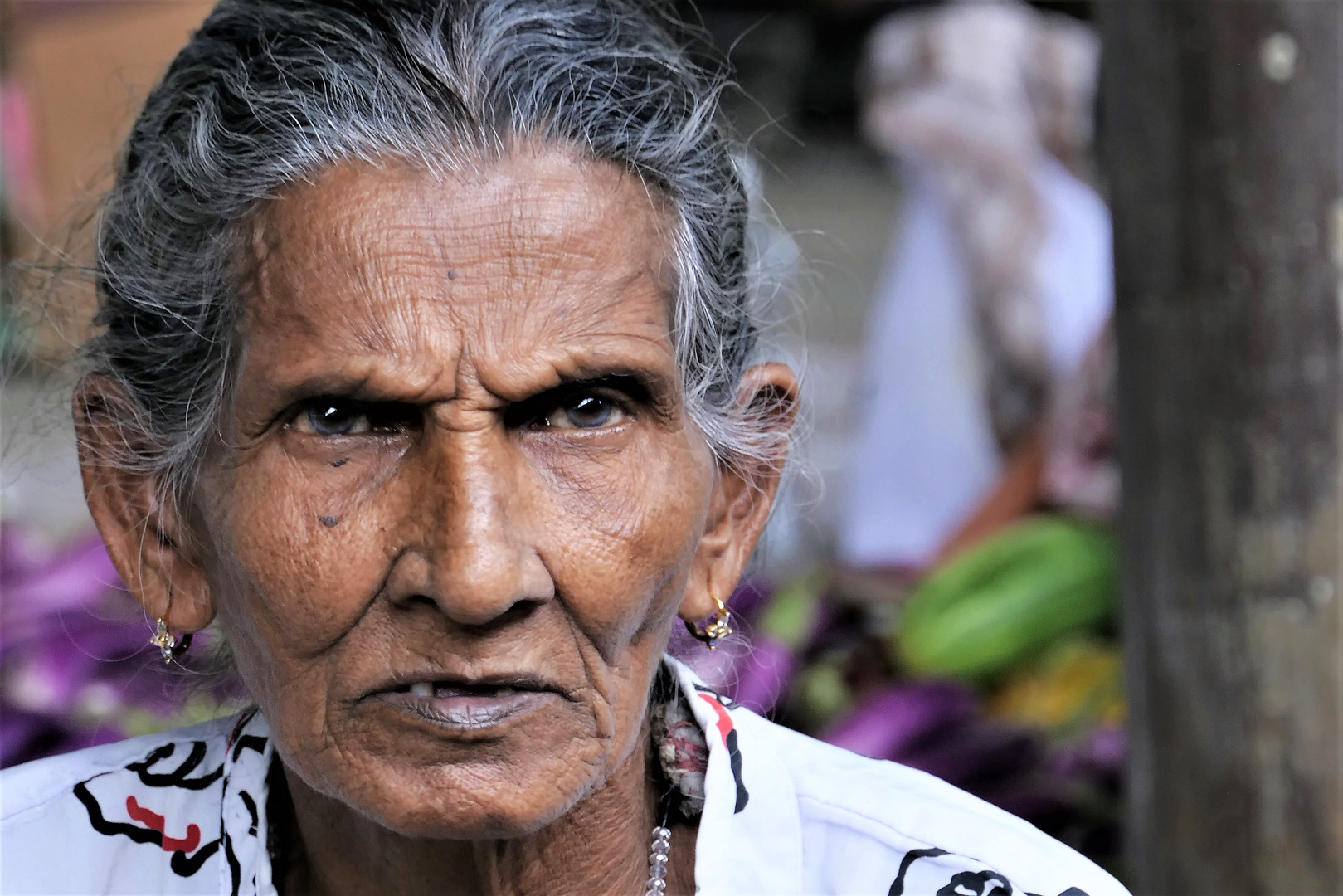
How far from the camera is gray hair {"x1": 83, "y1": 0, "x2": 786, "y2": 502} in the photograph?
1.76 meters

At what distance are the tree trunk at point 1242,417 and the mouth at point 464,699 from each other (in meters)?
1.72

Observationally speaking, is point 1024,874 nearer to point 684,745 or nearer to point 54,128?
point 684,745

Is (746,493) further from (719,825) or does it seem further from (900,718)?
(900,718)

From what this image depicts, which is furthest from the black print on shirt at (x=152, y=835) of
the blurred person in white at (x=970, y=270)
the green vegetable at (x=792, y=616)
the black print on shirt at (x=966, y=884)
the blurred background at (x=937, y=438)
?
the blurred person in white at (x=970, y=270)

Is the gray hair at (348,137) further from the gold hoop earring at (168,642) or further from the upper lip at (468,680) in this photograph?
the upper lip at (468,680)

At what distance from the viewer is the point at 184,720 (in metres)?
3.50

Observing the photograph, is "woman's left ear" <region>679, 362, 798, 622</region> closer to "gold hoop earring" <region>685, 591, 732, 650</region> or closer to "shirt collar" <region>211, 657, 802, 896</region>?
"gold hoop earring" <region>685, 591, 732, 650</region>

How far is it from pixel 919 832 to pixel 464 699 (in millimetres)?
725

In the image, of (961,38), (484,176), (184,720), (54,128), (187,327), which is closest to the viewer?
(484,176)

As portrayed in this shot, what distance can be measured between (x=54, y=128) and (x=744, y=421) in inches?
161

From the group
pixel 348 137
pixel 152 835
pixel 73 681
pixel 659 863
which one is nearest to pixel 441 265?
pixel 348 137

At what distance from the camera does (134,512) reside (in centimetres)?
198

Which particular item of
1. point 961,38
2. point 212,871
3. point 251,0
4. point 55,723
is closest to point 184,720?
point 55,723

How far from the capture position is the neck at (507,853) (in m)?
1.94
